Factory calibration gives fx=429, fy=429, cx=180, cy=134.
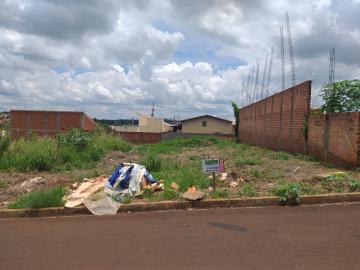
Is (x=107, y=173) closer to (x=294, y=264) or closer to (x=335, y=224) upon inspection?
(x=335, y=224)

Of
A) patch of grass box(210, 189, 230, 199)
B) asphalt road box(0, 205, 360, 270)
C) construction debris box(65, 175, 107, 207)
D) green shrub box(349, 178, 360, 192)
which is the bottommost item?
asphalt road box(0, 205, 360, 270)

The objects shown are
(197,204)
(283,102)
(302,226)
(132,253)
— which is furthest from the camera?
(283,102)

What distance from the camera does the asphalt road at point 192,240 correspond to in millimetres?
5148

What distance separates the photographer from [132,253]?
5582 mm

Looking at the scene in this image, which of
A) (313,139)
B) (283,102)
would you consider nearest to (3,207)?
(313,139)

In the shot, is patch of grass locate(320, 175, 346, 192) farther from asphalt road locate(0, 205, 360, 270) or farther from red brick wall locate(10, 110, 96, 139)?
red brick wall locate(10, 110, 96, 139)

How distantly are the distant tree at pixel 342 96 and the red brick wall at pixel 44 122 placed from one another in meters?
35.4

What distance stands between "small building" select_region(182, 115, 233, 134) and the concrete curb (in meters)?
62.6

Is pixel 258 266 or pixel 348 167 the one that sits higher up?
pixel 348 167

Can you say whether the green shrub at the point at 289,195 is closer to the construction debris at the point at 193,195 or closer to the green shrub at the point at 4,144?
the construction debris at the point at 193,195

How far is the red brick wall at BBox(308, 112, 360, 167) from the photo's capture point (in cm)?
1177

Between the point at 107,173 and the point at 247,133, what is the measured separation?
22.1 metres

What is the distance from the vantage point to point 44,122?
155 feet

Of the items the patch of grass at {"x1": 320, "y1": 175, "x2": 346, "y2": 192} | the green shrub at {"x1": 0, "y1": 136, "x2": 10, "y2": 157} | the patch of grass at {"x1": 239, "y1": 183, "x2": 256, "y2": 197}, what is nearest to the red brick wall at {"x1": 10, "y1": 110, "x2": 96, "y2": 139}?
the green shrub at {"x1": 0, "y1": 136, "x2": 10, "y2": 157}
